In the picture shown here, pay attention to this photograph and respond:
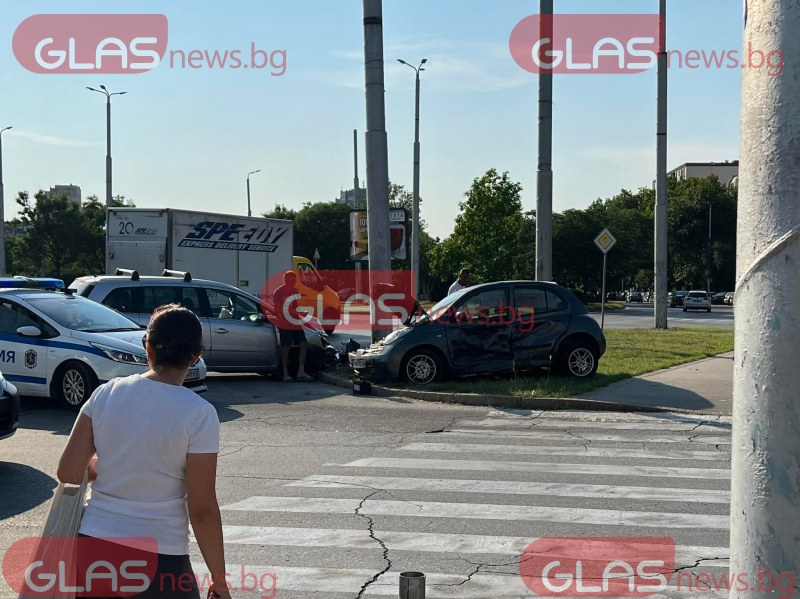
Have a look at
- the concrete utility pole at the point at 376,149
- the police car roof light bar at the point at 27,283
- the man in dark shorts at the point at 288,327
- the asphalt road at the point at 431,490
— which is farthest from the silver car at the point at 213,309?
the asphalt road at the point at 431,490

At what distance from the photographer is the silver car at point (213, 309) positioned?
16.1 metres

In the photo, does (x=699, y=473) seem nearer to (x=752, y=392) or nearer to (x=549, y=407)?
(x=549, y=407)

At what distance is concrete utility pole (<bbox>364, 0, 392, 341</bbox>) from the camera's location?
1658cm

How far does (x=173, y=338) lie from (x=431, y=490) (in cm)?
507

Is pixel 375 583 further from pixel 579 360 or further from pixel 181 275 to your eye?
pixel 181 275

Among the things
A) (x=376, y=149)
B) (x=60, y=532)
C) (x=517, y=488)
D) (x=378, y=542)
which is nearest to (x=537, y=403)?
(x=517, y=488)

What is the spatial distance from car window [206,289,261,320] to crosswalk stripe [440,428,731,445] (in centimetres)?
624

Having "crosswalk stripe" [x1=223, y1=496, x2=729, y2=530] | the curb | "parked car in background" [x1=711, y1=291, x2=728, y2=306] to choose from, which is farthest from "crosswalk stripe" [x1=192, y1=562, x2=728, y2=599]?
"parked car in background" [x1=711, y1=291, x2=728, y2=306]

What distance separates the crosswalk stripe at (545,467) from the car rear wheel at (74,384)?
15.3ft

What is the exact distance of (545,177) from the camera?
18.8 m

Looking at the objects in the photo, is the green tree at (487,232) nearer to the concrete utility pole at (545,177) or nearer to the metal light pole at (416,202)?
the metal light pole at (416,202)

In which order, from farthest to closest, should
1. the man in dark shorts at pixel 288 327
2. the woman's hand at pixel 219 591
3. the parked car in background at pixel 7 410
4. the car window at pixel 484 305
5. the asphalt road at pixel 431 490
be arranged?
the man in dark shorts at pixel 288 327, the car window at pixel 484 305, the parked car in background at pixel 7 410, the asphalt road at pixel 431 490, the woman's hand at pixel 219 591

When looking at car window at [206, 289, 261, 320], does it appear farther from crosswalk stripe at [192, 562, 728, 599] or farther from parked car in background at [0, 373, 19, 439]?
crosswalk stripe at [192, 562, 728, 599]

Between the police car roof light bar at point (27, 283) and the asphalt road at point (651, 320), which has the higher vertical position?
the police car roof light bar at point (27, 283)
